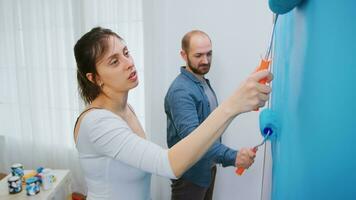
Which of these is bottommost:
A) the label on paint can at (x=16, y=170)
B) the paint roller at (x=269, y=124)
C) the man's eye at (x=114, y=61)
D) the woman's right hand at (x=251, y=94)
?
the label on paint can at (x=16, y=170)

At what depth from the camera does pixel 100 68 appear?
0.93 meters

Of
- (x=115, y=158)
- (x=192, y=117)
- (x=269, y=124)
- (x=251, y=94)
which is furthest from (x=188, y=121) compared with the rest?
(x=251, y=94)

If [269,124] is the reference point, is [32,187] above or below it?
below

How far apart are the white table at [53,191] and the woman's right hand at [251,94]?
149 centimetres

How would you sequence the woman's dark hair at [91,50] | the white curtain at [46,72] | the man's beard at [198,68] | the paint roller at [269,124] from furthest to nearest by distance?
the white curtain at [46,72]
the man's beard at [198,68]
the woman's dark hair at [91,50]
the paint roller at [269,124]

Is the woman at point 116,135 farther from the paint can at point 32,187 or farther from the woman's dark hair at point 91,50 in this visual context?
the paint can at point 32,187

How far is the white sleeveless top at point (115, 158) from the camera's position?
0.71 meters

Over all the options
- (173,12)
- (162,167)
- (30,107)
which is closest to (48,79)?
(30,107)

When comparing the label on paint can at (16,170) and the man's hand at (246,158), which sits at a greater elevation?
the man's hand at (246,158)

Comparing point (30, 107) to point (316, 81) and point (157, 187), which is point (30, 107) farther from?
point (316, 81)

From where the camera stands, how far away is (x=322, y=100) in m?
0.31

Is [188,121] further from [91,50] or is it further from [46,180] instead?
[46,180]

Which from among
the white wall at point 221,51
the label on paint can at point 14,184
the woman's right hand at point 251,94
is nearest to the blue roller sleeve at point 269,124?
the woman's right hand at point 251,94

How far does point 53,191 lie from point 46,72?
1174 millimetres
